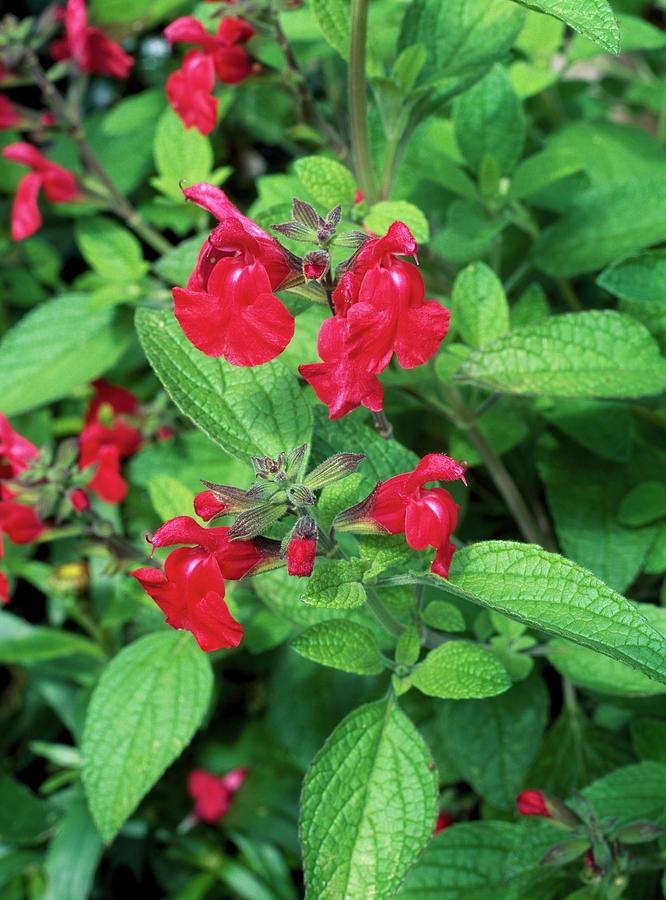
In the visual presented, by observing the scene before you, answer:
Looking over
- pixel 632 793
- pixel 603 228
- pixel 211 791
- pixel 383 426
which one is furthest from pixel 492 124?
pixel 211 791

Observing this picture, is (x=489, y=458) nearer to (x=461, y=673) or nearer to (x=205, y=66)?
(x=461, y=673)

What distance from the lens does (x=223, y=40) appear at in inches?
41.1

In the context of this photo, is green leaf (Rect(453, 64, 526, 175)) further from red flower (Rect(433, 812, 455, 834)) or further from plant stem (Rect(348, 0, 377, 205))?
red flower (Rect(433, 812, 455, 834))

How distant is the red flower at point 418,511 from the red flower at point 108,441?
50 centimetres

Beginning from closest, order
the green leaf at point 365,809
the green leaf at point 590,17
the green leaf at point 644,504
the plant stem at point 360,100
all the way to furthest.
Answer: the green leaf at point 590,17 → the green leaf at point 365,809 → the plant stem at point 360,100 → the green leaf at point 644,504

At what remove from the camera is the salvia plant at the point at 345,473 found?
2.19ft

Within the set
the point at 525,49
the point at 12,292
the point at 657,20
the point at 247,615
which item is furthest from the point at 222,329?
the point at 657,20

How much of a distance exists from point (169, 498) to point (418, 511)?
16.4 inches

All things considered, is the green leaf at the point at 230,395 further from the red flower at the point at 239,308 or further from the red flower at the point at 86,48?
the red flower at the point at 86,48

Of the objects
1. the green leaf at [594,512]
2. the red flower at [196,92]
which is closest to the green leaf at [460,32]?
the red flower at [196,92]

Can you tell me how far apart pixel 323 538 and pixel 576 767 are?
548mm

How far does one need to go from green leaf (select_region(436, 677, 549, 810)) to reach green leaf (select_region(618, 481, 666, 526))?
0.20 m

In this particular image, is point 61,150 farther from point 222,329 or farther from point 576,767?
point 576,767

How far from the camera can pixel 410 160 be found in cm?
119
